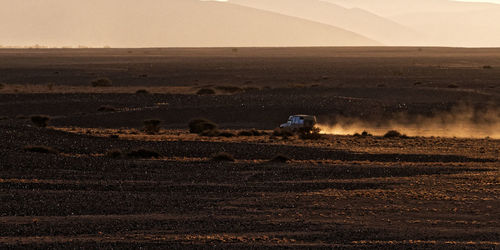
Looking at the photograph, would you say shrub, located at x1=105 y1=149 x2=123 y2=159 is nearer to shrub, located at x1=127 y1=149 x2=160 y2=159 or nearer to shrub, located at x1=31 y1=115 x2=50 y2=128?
shrub, located at x1=127 y1=149 x2=160 y2=159

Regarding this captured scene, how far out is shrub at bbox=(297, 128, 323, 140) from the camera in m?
40.9

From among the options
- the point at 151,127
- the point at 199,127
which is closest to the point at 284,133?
the point at 199,127

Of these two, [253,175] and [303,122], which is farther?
[303,122]

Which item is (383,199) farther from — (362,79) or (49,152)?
(362,79)

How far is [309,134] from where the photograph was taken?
41.2 meters

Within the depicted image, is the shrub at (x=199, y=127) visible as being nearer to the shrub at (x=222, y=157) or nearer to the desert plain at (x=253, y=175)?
the desert plain at (x=253, y=175)

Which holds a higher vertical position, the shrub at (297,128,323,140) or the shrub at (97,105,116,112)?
the shrub at (97,105,116,112)

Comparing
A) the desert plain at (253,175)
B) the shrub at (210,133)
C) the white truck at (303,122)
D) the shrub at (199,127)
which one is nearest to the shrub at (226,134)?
the shrub at (210,133)

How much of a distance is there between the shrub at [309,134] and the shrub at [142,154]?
1025cm

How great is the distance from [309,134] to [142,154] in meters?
11.0

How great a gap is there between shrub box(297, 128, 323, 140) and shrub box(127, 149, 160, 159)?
10247mm

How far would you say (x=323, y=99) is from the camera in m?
59.3

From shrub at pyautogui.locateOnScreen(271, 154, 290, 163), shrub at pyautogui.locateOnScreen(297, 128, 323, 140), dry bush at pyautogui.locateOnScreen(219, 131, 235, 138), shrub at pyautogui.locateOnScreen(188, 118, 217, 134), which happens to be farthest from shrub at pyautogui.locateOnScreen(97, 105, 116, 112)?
shrub at pyautogui.locateOnScreen(271, 154, 290, 163)

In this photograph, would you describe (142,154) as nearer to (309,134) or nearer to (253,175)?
(253,175)
